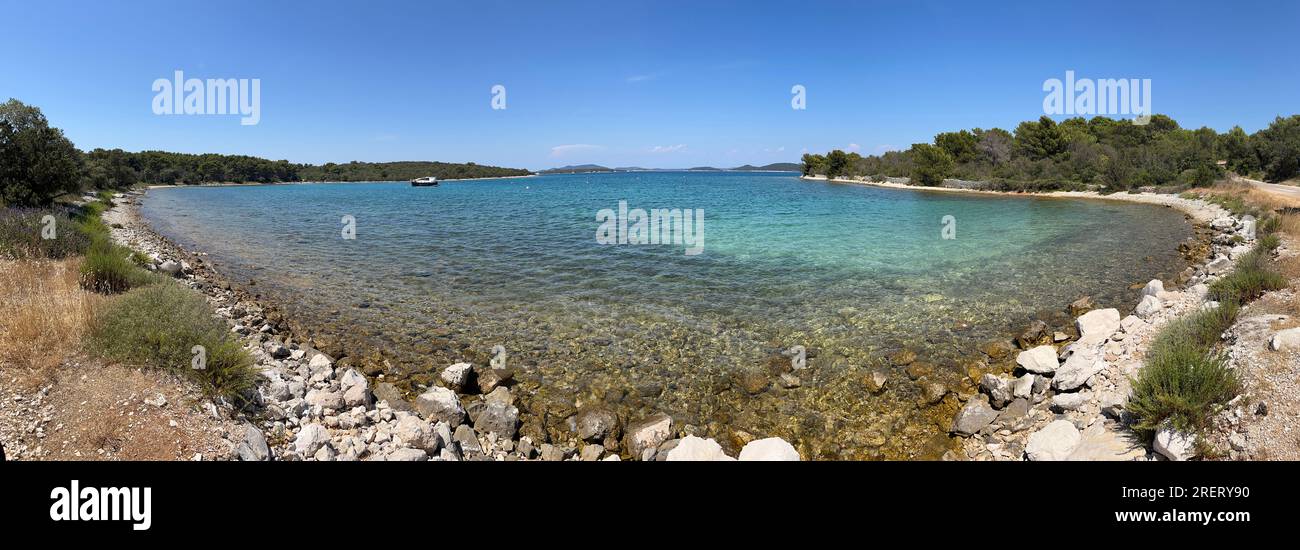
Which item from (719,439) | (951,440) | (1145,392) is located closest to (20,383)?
(719,439)

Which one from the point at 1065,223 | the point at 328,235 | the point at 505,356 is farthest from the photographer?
the point at 1065,223

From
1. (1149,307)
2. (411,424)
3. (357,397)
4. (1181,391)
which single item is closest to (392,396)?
(357,397)

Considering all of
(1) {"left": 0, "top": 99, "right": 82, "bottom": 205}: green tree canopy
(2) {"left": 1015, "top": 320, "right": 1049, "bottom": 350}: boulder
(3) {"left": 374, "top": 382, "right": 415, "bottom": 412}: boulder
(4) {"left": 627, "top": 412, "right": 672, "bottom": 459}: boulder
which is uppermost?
(1) {"left": 0, "top": 99, "right": 82, "bottom": 205}: green tree canopy

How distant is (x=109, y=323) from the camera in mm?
7031

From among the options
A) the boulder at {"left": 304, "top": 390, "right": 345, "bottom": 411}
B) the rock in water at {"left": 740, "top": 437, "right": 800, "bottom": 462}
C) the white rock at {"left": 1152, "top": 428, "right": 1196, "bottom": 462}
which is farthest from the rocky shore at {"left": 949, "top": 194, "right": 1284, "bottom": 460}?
the boulder at {"left": 304, "top": 390, "right": 345, "bottom": 411}

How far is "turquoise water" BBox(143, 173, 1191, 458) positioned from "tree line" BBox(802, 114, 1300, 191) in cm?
3688

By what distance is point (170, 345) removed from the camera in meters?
6.80

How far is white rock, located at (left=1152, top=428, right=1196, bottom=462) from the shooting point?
205 inches

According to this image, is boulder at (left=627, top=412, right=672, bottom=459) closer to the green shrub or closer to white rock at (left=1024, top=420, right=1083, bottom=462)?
white rock at (left=1024, top=420, right=1083, bottom=462)

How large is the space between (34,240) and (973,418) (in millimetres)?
21377

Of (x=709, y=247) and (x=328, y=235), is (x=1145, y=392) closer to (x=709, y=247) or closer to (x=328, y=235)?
(x=709, y=247)
